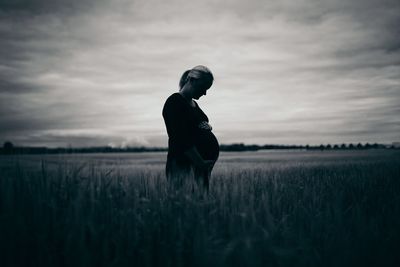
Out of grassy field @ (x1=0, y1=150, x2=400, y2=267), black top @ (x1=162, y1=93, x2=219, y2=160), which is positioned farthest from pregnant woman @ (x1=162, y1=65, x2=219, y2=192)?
grassy field @ (x1=0, y1=150, x2=400, y2=267)

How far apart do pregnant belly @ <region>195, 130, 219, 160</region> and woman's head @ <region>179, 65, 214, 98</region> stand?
0.49 metres

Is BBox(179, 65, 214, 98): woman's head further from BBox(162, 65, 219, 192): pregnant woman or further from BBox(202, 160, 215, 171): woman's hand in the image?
BBox(202, 160, 215, 171): woman's hand

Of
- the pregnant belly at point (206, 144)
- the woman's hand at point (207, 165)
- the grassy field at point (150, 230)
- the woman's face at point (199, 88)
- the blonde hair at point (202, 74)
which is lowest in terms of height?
the grassy field at point (150, 230)

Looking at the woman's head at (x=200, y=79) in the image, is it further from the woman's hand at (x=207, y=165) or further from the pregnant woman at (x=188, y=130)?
the woman's hand at (x=207, y=165)

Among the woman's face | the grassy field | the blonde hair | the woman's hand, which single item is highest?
the blonde hair

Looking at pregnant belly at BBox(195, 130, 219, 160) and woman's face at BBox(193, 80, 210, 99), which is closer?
woman's face at BBox(193, 80, 210, 99)

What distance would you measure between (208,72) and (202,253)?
6.74 ft

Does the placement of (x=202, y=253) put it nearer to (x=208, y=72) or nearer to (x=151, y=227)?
(x=151, y=227)

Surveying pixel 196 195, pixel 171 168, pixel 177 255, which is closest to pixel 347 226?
pixel 196 195

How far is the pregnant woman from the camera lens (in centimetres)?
343

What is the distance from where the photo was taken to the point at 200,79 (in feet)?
11.4

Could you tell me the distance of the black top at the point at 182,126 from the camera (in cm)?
344

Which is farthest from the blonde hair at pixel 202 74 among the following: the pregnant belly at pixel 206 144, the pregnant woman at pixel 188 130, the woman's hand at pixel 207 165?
the woman's hand at pixel 207 165

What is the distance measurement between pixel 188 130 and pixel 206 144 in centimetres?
43
